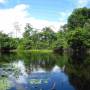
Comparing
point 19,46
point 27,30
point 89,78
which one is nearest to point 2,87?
point 89,78

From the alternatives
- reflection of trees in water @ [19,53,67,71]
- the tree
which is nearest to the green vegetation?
the tree

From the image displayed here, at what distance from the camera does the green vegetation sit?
65.1 metres

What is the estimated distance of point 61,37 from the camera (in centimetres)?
7625

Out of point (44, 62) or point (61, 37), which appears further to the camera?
point (61, 37)

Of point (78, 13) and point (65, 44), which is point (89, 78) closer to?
point (65, 44)

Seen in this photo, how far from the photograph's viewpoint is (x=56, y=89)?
15.1 m

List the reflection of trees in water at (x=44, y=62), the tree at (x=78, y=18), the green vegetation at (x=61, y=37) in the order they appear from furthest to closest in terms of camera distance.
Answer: the tree at (x=78, y=18) → the green vegetation at (x=61, y=37) → the reflection of trees in water at (x=44, y=62)

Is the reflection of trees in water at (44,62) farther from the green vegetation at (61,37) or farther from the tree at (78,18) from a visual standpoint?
the tree at (78,18)

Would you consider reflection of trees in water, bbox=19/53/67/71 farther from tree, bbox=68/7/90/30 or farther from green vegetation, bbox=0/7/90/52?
tree, bbox=68/7/90/30

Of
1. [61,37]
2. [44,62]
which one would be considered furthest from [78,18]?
[44,62]

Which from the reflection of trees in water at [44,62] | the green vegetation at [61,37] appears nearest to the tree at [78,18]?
the green vegetation at [61,37]

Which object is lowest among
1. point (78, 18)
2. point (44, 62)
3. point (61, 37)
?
point (44, 62)

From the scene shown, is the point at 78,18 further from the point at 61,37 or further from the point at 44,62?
the point at 44,62

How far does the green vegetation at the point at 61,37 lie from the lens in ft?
214
